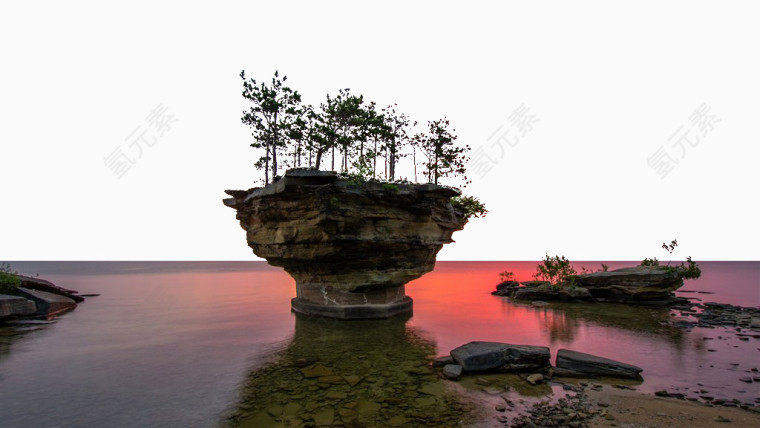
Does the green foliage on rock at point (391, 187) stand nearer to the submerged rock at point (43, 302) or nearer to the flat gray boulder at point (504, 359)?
the flat gray boulder at point (504, 359)

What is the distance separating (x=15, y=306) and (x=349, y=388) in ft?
85.7

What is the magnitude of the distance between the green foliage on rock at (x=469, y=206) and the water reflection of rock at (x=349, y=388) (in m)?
10.2

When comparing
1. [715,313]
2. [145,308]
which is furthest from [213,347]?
[715,313]

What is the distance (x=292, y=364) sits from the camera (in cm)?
1163

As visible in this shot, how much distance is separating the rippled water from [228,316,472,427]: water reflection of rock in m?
0.05

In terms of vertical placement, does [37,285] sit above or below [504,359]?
above

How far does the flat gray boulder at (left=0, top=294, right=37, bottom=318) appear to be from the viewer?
65.9 ft

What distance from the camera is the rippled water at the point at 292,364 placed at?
8086 mm

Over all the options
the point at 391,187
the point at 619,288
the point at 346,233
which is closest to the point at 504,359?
the point at 391,187

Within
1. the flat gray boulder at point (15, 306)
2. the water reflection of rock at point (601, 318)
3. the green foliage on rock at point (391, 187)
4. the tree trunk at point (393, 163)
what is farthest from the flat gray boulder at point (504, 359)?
the flat gray boulder at point (15, 306)

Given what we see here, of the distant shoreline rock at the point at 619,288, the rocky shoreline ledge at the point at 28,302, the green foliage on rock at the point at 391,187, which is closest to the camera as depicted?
the green foliage on rock at the point at 391,187

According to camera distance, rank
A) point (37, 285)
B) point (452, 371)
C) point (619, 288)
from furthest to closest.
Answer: point (37, 285) < point (619, 288) < point (452, 371)

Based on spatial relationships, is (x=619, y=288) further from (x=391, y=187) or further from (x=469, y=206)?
(x=391, y=187)

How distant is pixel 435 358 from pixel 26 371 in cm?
1520
